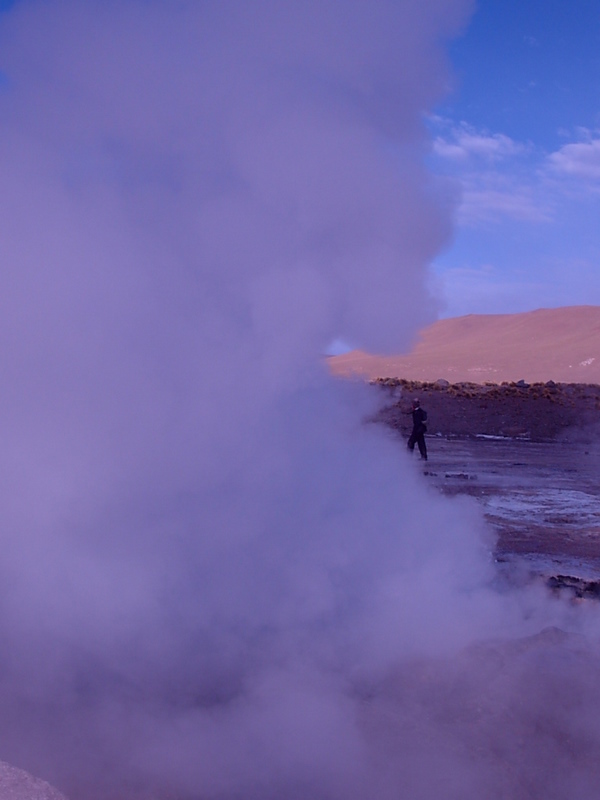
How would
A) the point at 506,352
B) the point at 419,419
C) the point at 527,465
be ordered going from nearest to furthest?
the point at 419,419
the point at 527,465
the point at 506,352

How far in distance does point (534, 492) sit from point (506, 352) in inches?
2209

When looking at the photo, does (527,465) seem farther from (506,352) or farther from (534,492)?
(506,352)

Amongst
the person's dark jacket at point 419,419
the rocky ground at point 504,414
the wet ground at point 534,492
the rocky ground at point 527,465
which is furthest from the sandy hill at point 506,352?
the person's dark jacket at point 419,419

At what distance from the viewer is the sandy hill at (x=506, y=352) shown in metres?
53.4

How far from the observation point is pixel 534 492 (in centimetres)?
1301

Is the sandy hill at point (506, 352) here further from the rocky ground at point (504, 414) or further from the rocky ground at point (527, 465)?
the rocky ground at point (527, 465)

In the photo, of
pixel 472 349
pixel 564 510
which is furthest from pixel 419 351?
pixel 564 510

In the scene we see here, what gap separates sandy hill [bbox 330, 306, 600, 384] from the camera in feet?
175

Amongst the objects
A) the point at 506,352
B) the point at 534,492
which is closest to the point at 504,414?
the point at 534,492

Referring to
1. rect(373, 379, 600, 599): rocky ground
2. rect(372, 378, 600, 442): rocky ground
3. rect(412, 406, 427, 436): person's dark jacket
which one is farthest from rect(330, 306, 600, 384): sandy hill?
rect(412, 406, 427, 436): person's dark jacket

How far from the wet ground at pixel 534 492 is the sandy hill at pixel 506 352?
59.6 ft

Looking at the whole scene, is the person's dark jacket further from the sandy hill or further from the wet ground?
the sandy hill

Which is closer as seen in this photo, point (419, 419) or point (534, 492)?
point (534, 492)

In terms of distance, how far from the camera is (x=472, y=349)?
237 ft
